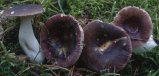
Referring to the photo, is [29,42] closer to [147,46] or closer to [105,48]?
[105,48]

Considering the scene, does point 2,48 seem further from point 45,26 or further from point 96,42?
point 96,42

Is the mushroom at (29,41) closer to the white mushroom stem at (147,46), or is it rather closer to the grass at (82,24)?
the grass at (82,24)

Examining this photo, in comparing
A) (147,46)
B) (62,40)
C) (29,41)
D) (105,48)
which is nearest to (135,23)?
(147,46)

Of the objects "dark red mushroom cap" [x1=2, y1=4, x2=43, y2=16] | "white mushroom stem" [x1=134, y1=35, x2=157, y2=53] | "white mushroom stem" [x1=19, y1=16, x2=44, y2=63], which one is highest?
"dark red mushroom cap" [x1=2, y1=4, x2=43, y2=16]

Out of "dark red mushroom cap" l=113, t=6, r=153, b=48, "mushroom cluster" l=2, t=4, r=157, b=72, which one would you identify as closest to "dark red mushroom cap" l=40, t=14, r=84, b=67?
"mushroom cluster" l=2, t=4, r=157, b=72

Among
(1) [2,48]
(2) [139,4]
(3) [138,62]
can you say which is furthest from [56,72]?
(2) [139,4]

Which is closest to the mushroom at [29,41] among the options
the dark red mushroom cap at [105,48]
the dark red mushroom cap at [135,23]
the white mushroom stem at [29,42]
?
the white mushroom stem at [29,42]

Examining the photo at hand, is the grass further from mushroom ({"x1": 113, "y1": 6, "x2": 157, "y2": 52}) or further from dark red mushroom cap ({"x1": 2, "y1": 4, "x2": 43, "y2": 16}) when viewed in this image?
dark red mushroom cap ({"x1": 2, "y1": 4, "x2": 43, "y2": 16})
